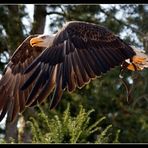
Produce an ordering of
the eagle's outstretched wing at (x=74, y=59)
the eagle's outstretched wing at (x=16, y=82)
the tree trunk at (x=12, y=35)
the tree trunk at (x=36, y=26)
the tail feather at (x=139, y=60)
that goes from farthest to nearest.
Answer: the tree trunk at (x=36, y=26), the tree trunk at (x=12, y=35), the eagle's outstretched wing at (x=16, y=82), the tail feather at (x=139, y=60), the eagle's outstretched wing at (x=74, y=59)

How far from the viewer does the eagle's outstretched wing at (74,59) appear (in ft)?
11.6

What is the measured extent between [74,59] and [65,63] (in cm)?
8

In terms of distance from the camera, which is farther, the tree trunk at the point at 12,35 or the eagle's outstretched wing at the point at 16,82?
Result: the tree trunk at the point at 12,35

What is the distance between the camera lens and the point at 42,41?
4344mm

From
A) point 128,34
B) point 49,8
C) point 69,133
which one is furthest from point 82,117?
point 49,8

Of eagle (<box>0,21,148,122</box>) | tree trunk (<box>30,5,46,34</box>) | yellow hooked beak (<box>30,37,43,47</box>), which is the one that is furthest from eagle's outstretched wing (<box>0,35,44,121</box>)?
tree trunk (<box>30,5,46,34</box>)

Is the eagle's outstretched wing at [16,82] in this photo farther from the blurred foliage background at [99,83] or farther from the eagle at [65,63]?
the blurred foliage background at [99,83]

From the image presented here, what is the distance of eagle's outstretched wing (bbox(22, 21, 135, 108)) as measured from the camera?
3.54m

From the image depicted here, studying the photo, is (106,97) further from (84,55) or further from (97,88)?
(84,55)

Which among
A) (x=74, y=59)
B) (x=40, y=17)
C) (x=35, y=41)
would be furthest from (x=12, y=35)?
(x=74, y=59)

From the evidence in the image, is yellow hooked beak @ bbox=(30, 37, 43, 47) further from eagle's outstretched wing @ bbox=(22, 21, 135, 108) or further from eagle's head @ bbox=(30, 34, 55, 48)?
eagle's outstretched wing @ bbox=(22, 21, 135, 108)

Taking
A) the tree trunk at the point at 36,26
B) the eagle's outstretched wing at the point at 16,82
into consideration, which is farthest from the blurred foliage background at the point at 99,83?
the eagle's outstretched wing at the point at 16,82

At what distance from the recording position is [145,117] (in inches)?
405

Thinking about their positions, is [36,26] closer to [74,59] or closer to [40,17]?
[40,17]
